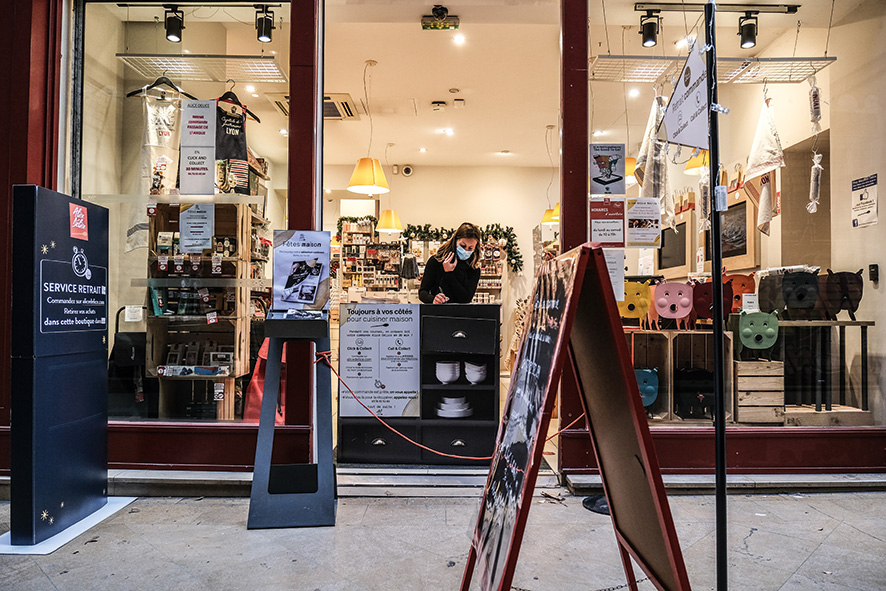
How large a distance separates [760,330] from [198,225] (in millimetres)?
3587

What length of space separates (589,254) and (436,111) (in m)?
6.74

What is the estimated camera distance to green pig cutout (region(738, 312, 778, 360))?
3719 millimetres

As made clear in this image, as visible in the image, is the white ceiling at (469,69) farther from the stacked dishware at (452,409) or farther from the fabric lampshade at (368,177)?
the stacked dishware at (452,409)

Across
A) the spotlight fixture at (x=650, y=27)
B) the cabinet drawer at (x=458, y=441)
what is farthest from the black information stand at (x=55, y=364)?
the spotlight fixture at (x=650, y=27)

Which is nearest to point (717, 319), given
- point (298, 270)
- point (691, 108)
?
point (691, 108)

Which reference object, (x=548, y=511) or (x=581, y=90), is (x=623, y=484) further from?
(x=581, y=90)

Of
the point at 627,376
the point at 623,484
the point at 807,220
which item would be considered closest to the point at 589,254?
the point at 627,376

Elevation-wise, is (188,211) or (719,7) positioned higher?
(719,7)

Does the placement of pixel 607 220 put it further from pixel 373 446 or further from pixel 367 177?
pixel 367 177

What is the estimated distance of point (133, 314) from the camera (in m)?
3.61

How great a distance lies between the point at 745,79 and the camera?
153 inches

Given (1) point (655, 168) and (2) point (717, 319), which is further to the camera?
(1) point (655, 168)

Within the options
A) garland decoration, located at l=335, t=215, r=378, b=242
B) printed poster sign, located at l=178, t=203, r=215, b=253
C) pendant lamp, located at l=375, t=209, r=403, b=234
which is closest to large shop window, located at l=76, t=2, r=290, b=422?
printed poster sign, located at l=178, t=203, r=215, b=253

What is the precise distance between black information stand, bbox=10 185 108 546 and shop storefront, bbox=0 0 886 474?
1.84ft
